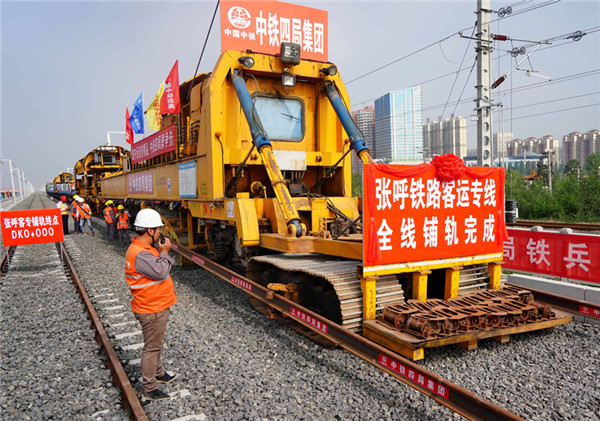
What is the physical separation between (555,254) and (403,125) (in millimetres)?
20260

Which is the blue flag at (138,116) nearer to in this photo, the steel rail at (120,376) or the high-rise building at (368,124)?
the steel rail at (120,376)

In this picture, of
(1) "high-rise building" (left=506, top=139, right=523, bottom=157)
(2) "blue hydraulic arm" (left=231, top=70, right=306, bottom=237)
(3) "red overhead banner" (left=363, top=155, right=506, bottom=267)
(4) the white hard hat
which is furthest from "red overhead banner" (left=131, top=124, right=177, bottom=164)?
(1) "high-rise building" (left=506, top=139, right=523, bottom=157)

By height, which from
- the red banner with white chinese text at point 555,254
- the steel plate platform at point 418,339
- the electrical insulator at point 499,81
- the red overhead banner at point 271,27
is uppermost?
the electrical insulator at point 499,81

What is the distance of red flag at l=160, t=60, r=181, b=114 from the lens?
8.80 meters

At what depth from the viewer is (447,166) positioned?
471 cm

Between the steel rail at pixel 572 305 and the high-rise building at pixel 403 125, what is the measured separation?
69.3 feet

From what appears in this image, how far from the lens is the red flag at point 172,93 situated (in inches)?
347

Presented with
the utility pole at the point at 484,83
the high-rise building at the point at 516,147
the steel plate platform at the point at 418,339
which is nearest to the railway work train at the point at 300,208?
the steel plate platform at the point at 418,339

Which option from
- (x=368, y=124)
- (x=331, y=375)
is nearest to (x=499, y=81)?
(x=331, y=375)

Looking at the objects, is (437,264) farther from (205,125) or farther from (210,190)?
(205,125)

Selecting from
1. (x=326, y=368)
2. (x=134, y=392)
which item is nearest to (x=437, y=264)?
(x=326, y=368)

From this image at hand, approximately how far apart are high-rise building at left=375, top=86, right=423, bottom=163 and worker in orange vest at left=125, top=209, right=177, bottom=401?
23357 mm

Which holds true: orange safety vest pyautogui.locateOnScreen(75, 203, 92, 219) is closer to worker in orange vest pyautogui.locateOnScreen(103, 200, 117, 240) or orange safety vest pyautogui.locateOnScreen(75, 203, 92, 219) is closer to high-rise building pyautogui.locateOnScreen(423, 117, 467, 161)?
worker in orange vest pyautogui.locateOnScreen(103, 200, 117, 240)

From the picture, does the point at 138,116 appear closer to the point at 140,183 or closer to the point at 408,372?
the point at 140,183
